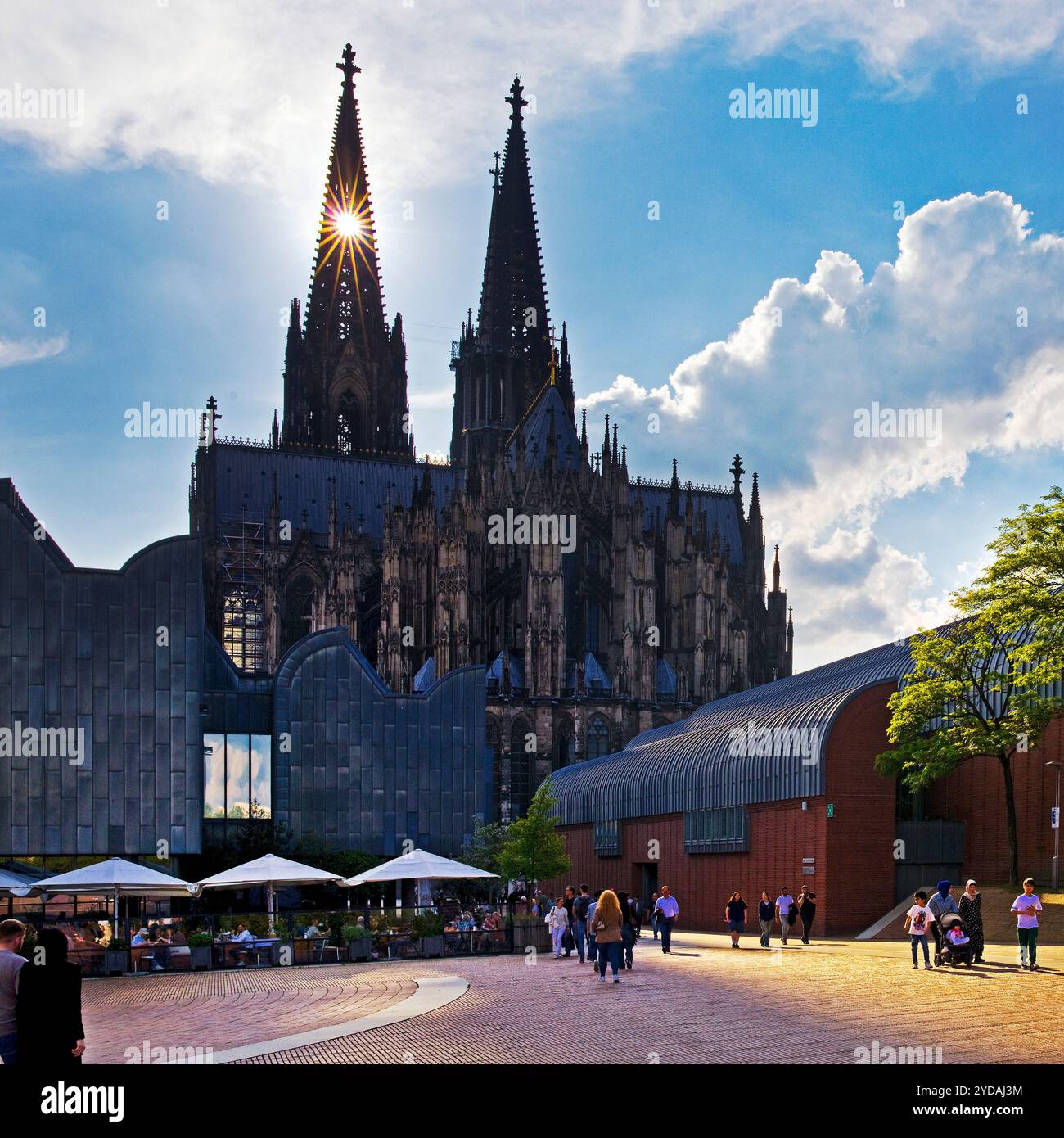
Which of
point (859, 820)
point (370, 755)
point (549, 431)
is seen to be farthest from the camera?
point (549, 431)

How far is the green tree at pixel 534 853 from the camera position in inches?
2074

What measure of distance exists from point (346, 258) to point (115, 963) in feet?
289

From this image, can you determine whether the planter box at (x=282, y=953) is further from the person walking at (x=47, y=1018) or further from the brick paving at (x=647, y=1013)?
the person walking at (x=47, y=1018)

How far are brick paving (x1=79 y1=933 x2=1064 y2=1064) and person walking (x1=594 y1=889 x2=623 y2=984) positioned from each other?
1.59 ft

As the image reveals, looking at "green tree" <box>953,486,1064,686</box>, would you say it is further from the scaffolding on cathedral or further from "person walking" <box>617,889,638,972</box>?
the scaffolding on cathedral

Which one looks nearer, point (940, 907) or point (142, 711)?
point (940, 907)

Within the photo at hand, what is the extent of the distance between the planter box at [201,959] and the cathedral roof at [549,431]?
62632 millimetres

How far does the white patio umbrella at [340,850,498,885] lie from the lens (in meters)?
37.2

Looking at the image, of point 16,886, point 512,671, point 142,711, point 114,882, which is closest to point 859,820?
point 114,882

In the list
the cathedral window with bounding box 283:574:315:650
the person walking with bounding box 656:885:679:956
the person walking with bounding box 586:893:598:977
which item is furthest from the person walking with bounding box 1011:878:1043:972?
the cathedral window with bounding box 283:574:315:650

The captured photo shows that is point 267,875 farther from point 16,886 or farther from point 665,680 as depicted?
point 665,680

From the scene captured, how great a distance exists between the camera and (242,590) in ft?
316

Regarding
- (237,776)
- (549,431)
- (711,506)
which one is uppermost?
(549,431)

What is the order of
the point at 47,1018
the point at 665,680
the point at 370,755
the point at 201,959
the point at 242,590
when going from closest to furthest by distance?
the point at 47,1018 < the point at 201,959 < the point at 370,755 < the point at 665,680 < the point at 242,590
